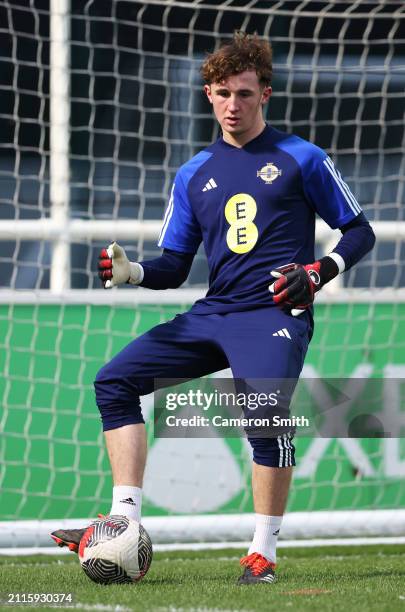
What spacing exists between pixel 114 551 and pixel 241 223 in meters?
1.28

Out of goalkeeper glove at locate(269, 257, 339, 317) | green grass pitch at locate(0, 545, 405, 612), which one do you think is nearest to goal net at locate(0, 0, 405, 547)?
green grass pitch at locate(0, 545, 405, 612)

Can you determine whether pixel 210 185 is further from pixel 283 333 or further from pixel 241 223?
pixel 283 333

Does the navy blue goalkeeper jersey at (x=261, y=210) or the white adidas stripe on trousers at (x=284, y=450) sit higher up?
the navy blue goalkeeper jersey at (x=261, y=210)

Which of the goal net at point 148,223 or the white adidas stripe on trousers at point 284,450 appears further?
the goal net at point 148,223

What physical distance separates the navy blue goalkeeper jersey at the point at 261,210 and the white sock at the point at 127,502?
72 centimetres

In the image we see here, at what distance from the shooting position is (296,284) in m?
4.22

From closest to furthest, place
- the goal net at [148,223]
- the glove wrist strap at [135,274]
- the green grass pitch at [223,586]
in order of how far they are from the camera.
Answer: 1. the green grass pitch at [223,586]
2. the glove wrist strap at [135,274]
3. the goal net at [148,223]

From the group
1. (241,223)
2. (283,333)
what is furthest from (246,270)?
(283,333)

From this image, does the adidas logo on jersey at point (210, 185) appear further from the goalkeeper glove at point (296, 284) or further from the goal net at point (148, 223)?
the goal net at point (148, 223)

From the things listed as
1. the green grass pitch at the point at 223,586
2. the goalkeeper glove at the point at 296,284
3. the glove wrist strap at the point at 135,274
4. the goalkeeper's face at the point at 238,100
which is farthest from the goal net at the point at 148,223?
the goalkeeper glove at the point at 296,284

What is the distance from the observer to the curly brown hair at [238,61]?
14.5ft

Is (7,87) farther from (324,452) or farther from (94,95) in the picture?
(324,452)

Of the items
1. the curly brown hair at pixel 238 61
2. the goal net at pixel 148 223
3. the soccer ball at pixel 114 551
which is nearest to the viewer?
the soccer ball at pixel 114 551

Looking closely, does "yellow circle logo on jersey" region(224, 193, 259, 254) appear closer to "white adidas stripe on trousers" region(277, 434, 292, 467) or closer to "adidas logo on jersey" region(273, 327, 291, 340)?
"adidas logo on jersey" region(273, 327, 291, 340)
